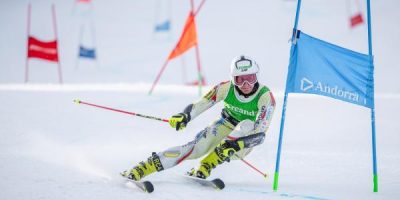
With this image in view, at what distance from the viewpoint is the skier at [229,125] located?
199 inches

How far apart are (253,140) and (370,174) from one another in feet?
6.30

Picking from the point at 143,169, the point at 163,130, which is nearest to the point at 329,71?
the point at 143,169

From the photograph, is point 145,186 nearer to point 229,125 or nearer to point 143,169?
point 143,169

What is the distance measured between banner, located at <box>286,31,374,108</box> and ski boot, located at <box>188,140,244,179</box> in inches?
32.7

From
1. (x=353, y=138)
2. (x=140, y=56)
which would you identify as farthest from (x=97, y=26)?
(x=353, y=138)

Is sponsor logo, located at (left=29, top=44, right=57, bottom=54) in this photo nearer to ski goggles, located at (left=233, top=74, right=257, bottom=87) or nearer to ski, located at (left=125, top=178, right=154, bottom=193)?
ski goggles, located at (left=233, top=74, right=257, bottom=87)

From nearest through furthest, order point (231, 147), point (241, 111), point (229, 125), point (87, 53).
Answer: point (231, 147) → point (241, 111) → point (229, 125) → point (87, 53)

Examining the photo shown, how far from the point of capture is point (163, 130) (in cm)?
861

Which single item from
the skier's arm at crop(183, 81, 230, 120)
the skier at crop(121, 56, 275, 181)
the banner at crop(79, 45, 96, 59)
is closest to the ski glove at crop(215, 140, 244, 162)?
the skier at crop(121, 56, 275, 181)

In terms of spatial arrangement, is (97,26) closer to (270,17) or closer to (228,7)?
(228,7)

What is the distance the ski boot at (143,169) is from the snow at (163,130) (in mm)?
130

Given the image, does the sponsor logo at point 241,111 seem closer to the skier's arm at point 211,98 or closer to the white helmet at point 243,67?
the skier's arm at point 211,98

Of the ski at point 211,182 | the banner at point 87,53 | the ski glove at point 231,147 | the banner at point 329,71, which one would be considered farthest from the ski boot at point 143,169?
the banner at point 87,53

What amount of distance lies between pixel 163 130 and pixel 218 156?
352 cm
